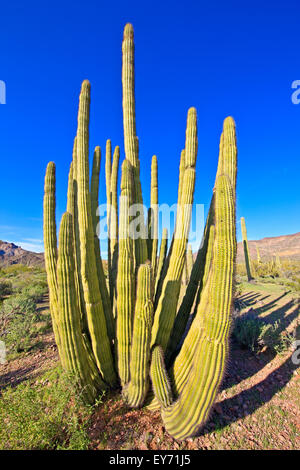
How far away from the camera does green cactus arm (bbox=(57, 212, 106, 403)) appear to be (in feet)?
10.0

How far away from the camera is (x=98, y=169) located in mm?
4785

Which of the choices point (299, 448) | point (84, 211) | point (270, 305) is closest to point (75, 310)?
point (84, 211)

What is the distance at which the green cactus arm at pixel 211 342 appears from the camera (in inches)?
104

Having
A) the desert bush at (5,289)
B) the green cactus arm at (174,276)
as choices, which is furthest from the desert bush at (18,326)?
the green cactus arm at (174,276)

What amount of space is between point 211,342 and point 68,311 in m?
1.91

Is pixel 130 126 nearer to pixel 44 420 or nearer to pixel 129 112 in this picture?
pixel 129 112

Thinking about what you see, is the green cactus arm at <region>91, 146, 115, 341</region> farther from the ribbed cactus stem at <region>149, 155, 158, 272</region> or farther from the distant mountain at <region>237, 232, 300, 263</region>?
the distant mountain at <region>237, 232, 300, 263</region>

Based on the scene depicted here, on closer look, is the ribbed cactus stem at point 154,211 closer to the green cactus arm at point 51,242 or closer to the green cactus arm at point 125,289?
the green cactus arm at point 125,289

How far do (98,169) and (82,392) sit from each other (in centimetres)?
399

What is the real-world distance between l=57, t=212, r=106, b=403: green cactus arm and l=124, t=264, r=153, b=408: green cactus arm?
2.32 ft

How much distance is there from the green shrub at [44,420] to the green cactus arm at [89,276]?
60cm

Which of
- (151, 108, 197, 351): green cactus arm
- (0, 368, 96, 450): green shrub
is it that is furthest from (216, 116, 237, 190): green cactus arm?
(0, 368, 96, 450): green shrub

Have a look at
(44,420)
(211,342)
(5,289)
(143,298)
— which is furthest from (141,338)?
(5,289)
